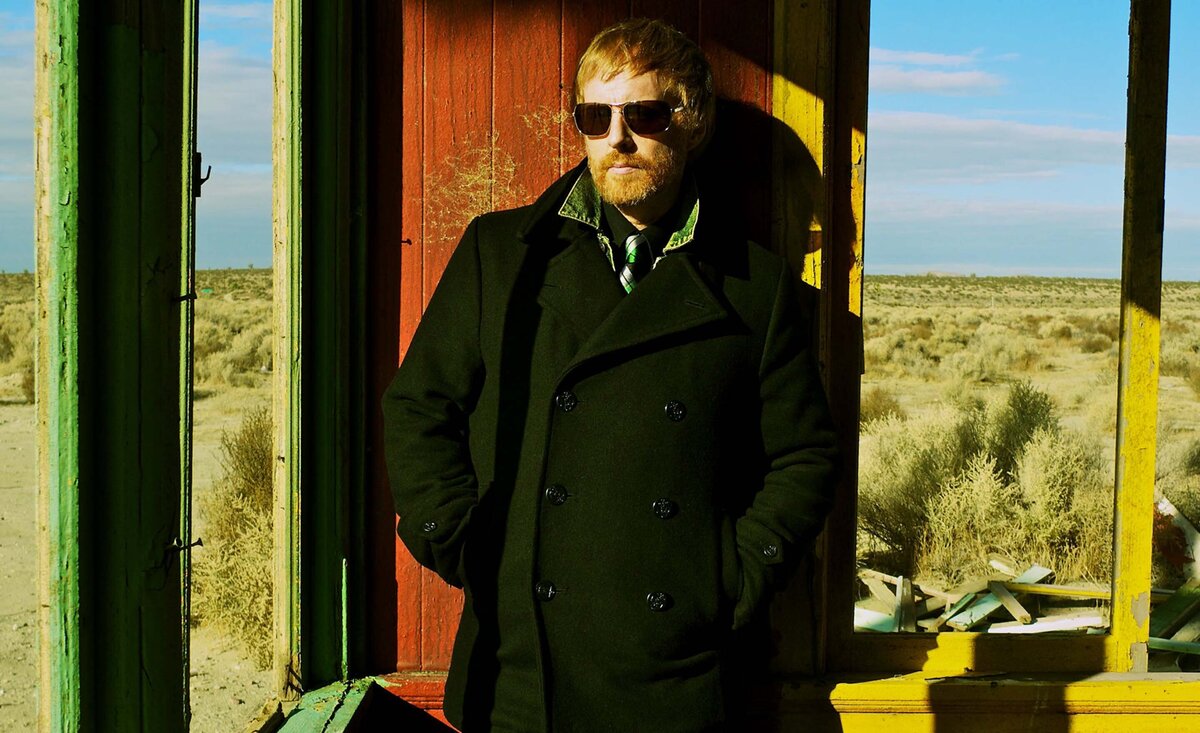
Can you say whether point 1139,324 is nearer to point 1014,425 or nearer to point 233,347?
point 1014,425

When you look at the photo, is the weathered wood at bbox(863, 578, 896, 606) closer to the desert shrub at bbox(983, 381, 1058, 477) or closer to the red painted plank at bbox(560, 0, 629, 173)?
the red painted plank at bbox(560, 0, 629, 173)

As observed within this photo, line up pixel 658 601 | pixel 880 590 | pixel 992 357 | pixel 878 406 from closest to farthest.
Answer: pixel 658 601 → pixel 880 590 → pixel 878 406 → pixel 992 357

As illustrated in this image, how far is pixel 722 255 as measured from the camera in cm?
237

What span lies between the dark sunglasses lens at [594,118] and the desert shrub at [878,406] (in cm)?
899

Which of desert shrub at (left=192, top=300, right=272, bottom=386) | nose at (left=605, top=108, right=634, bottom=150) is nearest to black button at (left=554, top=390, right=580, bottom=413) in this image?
nose at (left=605, top=108, right=634, bottom=150)

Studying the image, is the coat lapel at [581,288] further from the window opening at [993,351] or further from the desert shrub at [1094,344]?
the desert shrub at [1094,344]

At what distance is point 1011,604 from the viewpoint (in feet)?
14.6

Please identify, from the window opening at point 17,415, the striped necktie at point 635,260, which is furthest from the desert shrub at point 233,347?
the striped necktie at point 635,260

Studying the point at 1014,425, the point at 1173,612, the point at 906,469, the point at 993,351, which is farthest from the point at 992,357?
the point at 1173,612

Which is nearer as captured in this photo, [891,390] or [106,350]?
[106,350]

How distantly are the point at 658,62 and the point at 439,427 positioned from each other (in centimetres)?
84

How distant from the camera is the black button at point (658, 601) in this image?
2125mm

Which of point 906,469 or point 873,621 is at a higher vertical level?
point 906,469

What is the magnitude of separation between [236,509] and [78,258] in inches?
221
